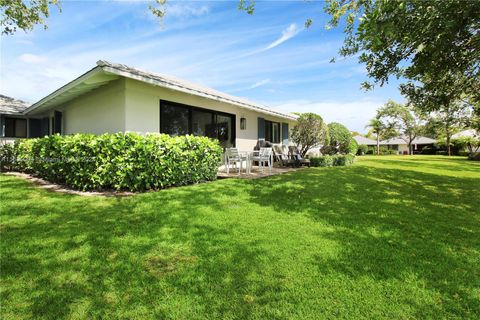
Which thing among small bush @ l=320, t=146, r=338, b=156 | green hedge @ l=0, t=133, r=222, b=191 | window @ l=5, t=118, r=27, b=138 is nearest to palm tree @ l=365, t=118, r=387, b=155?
small bush @ l=320, t=146, r=338, b=156

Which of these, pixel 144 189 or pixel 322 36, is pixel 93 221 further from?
pixel 322 36

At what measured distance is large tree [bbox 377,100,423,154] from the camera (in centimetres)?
4706

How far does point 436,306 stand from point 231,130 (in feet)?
33.1

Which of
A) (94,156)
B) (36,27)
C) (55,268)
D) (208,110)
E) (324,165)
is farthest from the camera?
(324,165)

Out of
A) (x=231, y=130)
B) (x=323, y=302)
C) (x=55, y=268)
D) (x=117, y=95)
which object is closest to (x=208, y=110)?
(x=231, y=130)

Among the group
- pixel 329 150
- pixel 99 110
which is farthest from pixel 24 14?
pixel 329 150

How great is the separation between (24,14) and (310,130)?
1436cm

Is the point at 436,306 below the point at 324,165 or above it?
below

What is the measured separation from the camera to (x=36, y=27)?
11594 millimetres

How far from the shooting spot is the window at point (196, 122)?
870 centimetres

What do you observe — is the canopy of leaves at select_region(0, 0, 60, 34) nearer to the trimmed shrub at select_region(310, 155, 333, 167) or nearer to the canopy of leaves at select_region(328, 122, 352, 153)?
the trimmed shrub at select_region(310, 155, 333, 167)

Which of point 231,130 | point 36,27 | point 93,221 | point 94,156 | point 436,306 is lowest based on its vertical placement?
point 436,306

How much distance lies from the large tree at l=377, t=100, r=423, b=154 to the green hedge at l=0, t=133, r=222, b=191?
171ft

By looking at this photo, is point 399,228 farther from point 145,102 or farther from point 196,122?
point 196,122
